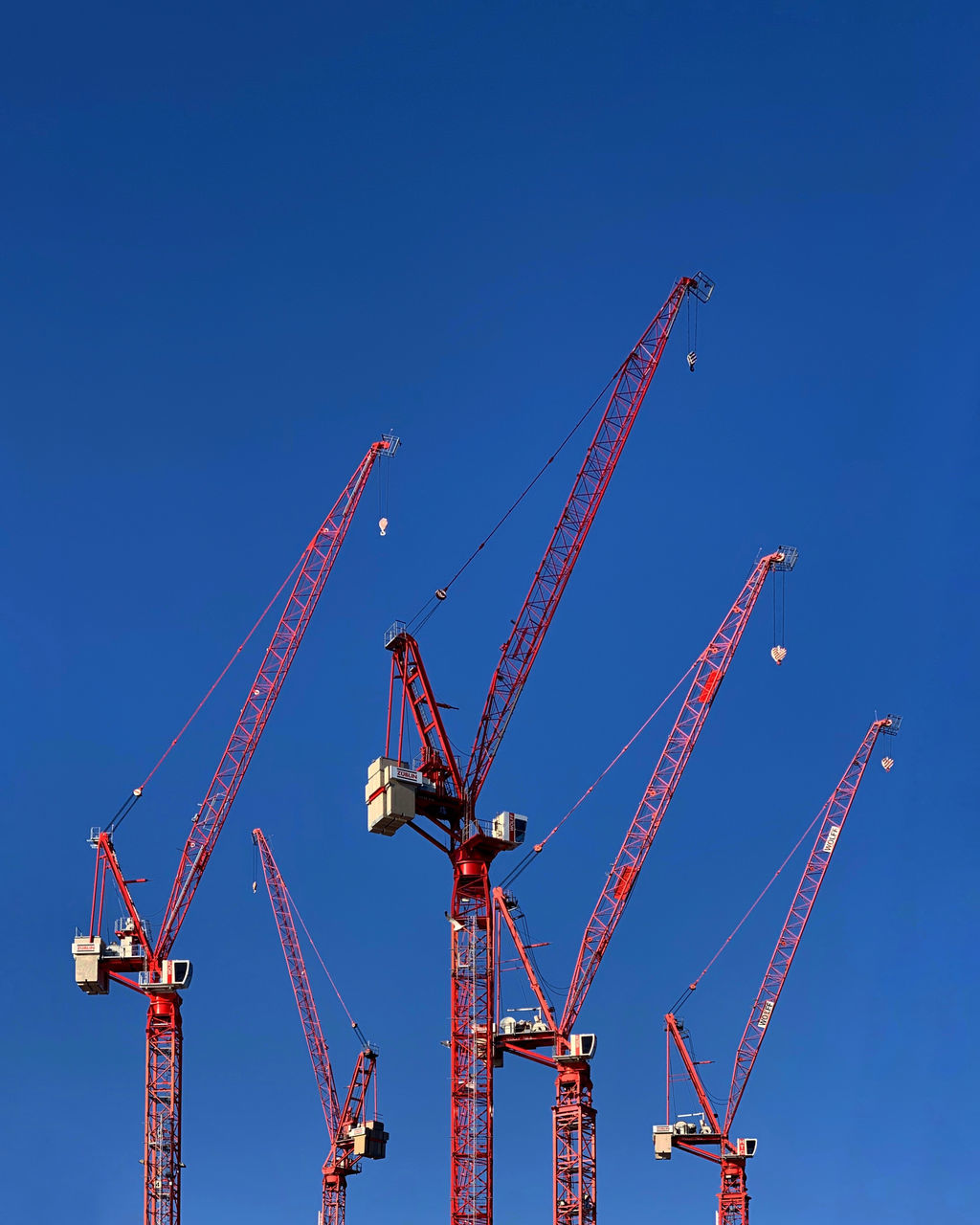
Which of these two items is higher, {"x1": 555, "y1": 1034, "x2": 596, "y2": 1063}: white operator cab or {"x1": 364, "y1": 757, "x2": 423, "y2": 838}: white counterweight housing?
{"x1": 364, "y1": 757, "x2": 423, "y2": 838}: white counterweight housing

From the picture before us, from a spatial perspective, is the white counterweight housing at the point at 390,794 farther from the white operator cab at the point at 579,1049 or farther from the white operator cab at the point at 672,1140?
the white operator cab at the point at 672,1140

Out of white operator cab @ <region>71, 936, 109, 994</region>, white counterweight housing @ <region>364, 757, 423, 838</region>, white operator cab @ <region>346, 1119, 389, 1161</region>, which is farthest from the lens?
white operator cab @ <region>346, 1119, 389, 1161</region>

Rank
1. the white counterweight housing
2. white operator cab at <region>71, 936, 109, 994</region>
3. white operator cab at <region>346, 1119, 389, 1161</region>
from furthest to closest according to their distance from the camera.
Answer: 1. white operator cab at <region>346, 1119, 389, 1161</region>
2. white operator cab at <region>71, 936, 109, 994</region>
3. the white counterweight housing

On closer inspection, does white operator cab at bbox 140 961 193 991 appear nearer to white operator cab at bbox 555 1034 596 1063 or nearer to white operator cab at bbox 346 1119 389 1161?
white operator cab at bbox 555 1034 596 1063

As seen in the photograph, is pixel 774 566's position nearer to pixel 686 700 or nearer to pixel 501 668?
pixel 686 700

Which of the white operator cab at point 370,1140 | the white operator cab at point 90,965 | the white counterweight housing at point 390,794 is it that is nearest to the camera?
the white counterweight housing at point 390,794

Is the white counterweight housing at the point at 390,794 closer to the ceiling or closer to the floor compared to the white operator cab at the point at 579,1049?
closer to the ceiling

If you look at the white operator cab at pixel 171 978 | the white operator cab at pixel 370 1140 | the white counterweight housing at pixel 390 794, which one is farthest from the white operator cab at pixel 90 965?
the white operator cab at pixel 370 1140

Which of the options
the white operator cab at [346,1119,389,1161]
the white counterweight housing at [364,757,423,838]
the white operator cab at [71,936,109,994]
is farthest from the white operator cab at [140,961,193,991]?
the white operator cab at [346,1119,389,1161]

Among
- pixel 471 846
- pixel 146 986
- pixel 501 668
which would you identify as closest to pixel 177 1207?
pixel 146 986

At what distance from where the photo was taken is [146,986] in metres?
140

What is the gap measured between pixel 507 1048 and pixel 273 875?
58.5 m

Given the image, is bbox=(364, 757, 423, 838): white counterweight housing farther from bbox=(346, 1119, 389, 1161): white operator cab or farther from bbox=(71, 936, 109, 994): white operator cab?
bbox=(346, 1119, 389, 1161): white operator cab

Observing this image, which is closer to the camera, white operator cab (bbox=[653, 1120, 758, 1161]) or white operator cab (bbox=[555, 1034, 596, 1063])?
white operator cab (bbox=[555, 1034, 596, 1063])
